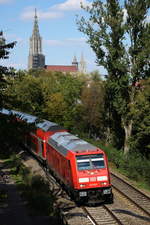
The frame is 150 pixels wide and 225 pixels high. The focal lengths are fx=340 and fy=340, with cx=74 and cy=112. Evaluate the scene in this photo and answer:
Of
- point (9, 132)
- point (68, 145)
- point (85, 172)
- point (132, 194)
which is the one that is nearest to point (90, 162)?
point (85, 172)

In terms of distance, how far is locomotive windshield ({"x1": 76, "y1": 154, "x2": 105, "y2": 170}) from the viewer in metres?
18.4

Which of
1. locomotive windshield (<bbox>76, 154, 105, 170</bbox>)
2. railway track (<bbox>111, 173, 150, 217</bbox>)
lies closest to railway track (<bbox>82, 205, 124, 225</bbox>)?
railway track (<bbox>111, 173, 150, 217</bbox>)

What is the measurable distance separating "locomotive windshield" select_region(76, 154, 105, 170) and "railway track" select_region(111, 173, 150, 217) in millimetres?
3013

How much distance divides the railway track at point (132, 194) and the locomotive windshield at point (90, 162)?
3.01 metres

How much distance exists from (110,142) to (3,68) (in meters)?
33.8

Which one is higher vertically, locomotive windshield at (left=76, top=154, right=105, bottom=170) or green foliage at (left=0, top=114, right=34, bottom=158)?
green foliage at (left=0, top=114, right=34, bottom=158)

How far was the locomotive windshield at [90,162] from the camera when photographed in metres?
18.4

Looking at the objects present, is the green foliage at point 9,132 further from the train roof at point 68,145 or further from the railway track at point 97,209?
the train roof at point 68,145

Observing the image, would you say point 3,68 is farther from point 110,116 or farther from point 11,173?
point 110,116

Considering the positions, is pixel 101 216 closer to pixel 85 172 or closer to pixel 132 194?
pixel 85 172

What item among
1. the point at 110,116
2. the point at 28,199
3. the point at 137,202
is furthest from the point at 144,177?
the point at 110,116

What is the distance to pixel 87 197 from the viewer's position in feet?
58.9

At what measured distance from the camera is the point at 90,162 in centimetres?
1858

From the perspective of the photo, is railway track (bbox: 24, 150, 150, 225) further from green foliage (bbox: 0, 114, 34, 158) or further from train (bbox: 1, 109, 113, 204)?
green foliage (bbox: 0, 114, 34, 158)
